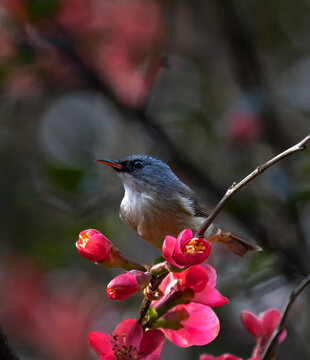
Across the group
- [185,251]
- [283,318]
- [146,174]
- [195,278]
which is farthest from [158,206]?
[283,318]

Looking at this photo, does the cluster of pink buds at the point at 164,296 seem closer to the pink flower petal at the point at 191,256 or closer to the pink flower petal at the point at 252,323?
the pink flower petal at the point at 191,256

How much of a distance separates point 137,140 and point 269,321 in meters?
4.60

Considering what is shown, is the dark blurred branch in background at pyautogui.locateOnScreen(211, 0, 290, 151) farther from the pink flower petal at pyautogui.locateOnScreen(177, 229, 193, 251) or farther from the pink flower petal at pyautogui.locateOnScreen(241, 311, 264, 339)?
the pink flower petal at pyautogui.locateOnScreen(177, 229, 193, 251)

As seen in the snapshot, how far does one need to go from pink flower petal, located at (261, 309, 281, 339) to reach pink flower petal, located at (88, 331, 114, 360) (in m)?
0.62

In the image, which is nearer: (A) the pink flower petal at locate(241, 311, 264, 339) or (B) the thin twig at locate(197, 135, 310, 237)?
(B) the thin twig at locate(197, 135, 310, 237)

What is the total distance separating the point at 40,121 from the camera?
6.26 meters

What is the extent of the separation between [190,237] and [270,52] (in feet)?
16.3

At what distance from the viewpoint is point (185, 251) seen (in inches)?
60.9

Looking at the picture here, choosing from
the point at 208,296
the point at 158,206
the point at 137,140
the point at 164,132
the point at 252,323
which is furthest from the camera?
the point at 137,140

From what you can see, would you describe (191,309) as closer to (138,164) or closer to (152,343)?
(152,343)

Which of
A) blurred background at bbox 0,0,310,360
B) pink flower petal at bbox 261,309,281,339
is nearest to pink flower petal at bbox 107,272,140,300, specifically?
pink flower petal at bbox 261,309,281,339

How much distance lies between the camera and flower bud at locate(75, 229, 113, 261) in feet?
5.39

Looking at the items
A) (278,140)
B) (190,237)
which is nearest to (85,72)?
(278,140)

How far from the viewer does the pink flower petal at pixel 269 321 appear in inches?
74.1
